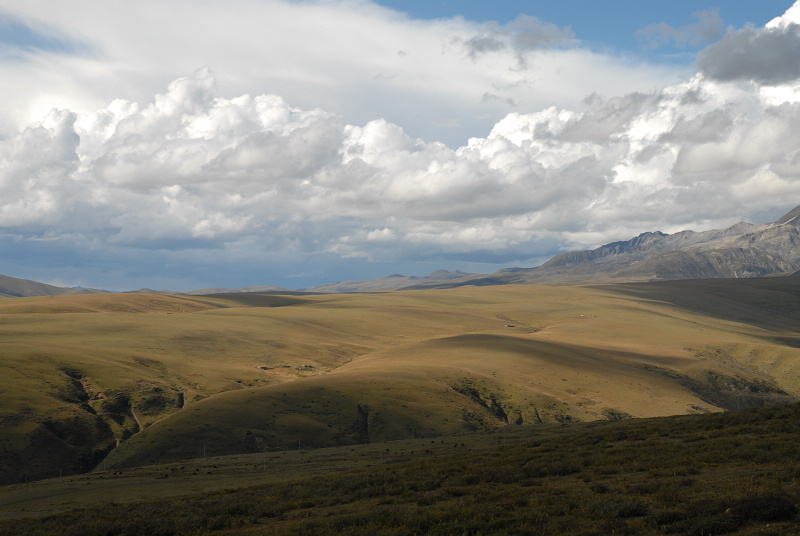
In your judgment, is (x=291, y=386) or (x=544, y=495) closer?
(x=544, y=495)

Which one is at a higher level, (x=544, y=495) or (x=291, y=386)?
(x=544, y=495)

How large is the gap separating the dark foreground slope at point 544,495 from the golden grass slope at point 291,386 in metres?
42.0

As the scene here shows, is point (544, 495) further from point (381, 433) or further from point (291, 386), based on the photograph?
point (291, 386)

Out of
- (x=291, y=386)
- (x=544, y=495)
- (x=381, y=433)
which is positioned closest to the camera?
(x=544, y=495)

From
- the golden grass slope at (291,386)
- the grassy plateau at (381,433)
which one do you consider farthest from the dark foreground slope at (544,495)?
the golden grass slope at (291,386)

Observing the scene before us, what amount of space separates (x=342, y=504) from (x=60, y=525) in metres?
16.2

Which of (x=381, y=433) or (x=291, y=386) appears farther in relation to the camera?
(x=291, y=386)

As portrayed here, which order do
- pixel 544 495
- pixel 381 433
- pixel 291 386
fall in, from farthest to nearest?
pixel 291 386 → pixel 381 433 → pixel 544 495

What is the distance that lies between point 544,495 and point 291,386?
9336cm

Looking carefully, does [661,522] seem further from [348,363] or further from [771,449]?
[348,363]

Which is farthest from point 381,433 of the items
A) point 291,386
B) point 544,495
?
point 544,495

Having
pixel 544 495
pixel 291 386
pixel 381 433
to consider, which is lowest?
pixel 381 433

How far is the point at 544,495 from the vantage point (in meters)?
31.0

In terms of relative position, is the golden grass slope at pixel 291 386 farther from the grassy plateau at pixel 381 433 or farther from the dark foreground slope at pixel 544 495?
the dark foreground slope at pixel 544 495
